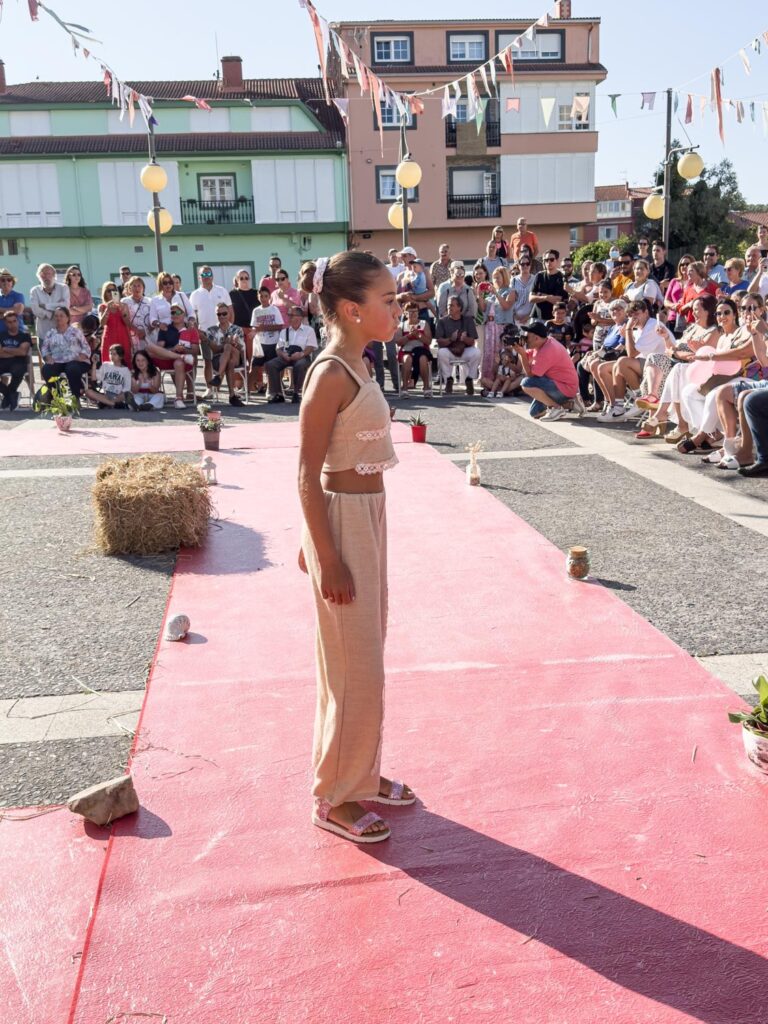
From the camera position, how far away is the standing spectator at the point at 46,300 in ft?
46.6

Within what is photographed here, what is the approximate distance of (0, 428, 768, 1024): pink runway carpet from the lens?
7.77 ft

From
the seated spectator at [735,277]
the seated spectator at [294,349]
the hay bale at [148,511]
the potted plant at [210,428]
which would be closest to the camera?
the hay bale at [148,511]

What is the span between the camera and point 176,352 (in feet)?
47.0

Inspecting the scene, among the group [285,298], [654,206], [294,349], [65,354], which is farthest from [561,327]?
[654,206]

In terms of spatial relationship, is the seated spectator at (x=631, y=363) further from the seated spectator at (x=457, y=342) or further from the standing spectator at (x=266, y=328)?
the standing spectator at (x=266, y=328)

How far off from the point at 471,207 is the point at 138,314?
25461mm

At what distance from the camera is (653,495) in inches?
310

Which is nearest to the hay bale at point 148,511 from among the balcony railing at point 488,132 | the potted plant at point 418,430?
the potted plant at point 418,430

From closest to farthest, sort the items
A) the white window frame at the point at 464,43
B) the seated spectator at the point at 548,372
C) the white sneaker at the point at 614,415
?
the white sneaker at the point at 614,415
the seated spectator at the point at 548,372
the white window frame at the point at 464,43

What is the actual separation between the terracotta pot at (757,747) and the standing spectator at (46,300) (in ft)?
42.4

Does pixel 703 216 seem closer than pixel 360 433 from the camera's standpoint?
No

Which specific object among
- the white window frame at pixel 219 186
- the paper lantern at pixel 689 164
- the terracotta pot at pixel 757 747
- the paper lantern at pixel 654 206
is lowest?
the terracotta pot at pixel 757 747

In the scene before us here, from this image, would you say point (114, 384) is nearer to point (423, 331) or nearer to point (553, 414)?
point (423, 331)

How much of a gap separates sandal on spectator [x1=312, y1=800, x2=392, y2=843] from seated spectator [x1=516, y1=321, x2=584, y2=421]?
365 inches
